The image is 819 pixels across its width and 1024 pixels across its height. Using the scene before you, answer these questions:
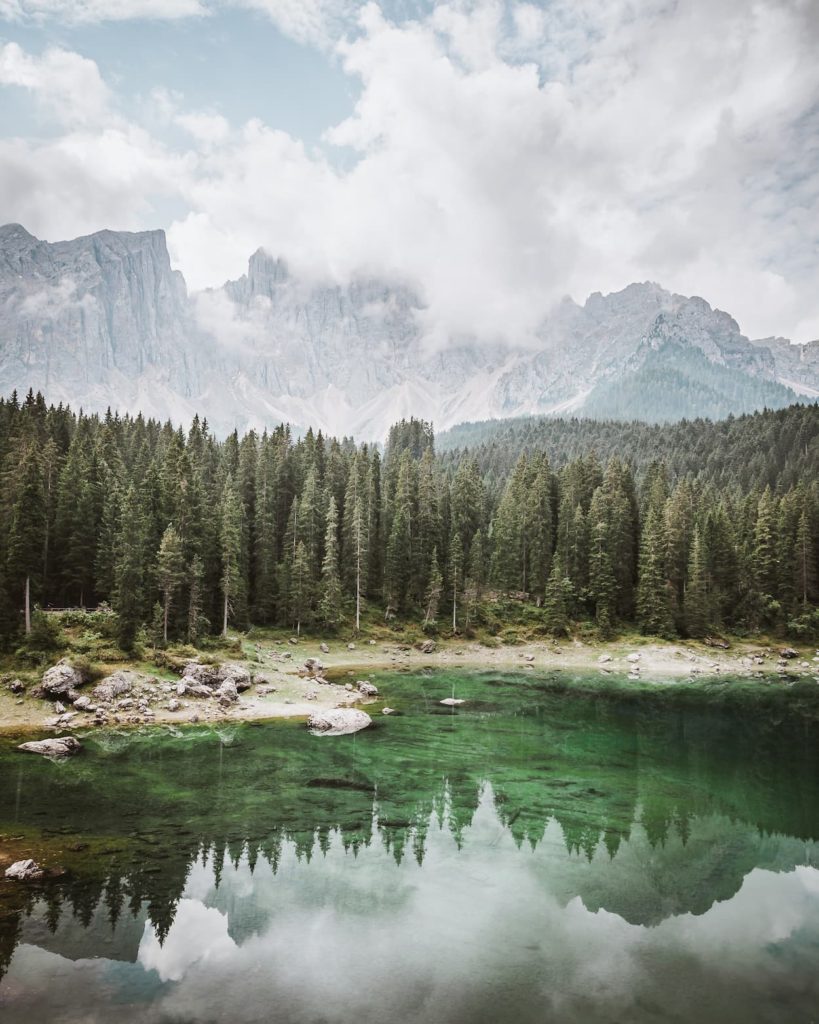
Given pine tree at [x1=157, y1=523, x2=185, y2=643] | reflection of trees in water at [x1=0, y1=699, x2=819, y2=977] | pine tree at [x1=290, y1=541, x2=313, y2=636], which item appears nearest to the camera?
reflection of trees in water at [x1=0, y1=699, x2=819, y2=977]

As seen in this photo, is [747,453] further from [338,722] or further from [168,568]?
[338,722]

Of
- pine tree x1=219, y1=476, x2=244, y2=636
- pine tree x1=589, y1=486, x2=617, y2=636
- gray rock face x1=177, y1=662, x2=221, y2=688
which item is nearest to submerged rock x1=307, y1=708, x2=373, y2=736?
gray rock face x1=177, y1=662, x2=221, y2=688

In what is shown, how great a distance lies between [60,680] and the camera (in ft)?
140

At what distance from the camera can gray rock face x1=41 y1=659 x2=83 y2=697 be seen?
139ft

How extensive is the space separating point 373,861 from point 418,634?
194ft

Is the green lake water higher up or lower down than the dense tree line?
lower down

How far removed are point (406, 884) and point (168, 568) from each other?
4237cm

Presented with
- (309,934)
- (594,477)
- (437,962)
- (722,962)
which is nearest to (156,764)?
(309,934)

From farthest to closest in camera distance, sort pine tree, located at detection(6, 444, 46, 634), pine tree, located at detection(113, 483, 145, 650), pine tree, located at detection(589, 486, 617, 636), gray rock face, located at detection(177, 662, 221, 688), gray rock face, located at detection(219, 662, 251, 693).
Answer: pine tree, located at detection(589, 486, 617, 636), pine tree, located at detection(113, 483, 145, 650), gray rock face, located at detection(219, 662, 251, 693), pine tree, located at detection(6, 444, 46, 634), gray rock face, located at detection(177, 662, 221, 688)

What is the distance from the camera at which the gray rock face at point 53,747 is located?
33.7 metres

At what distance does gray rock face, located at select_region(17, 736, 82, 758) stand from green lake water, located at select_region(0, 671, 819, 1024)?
1060mm

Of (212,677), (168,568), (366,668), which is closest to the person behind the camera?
(212,677)

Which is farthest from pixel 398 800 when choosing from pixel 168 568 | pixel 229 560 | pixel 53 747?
pixel 229 560

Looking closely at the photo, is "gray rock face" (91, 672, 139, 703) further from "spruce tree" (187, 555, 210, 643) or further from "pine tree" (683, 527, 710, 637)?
"pine tree" (683, 527, 710, 637)
